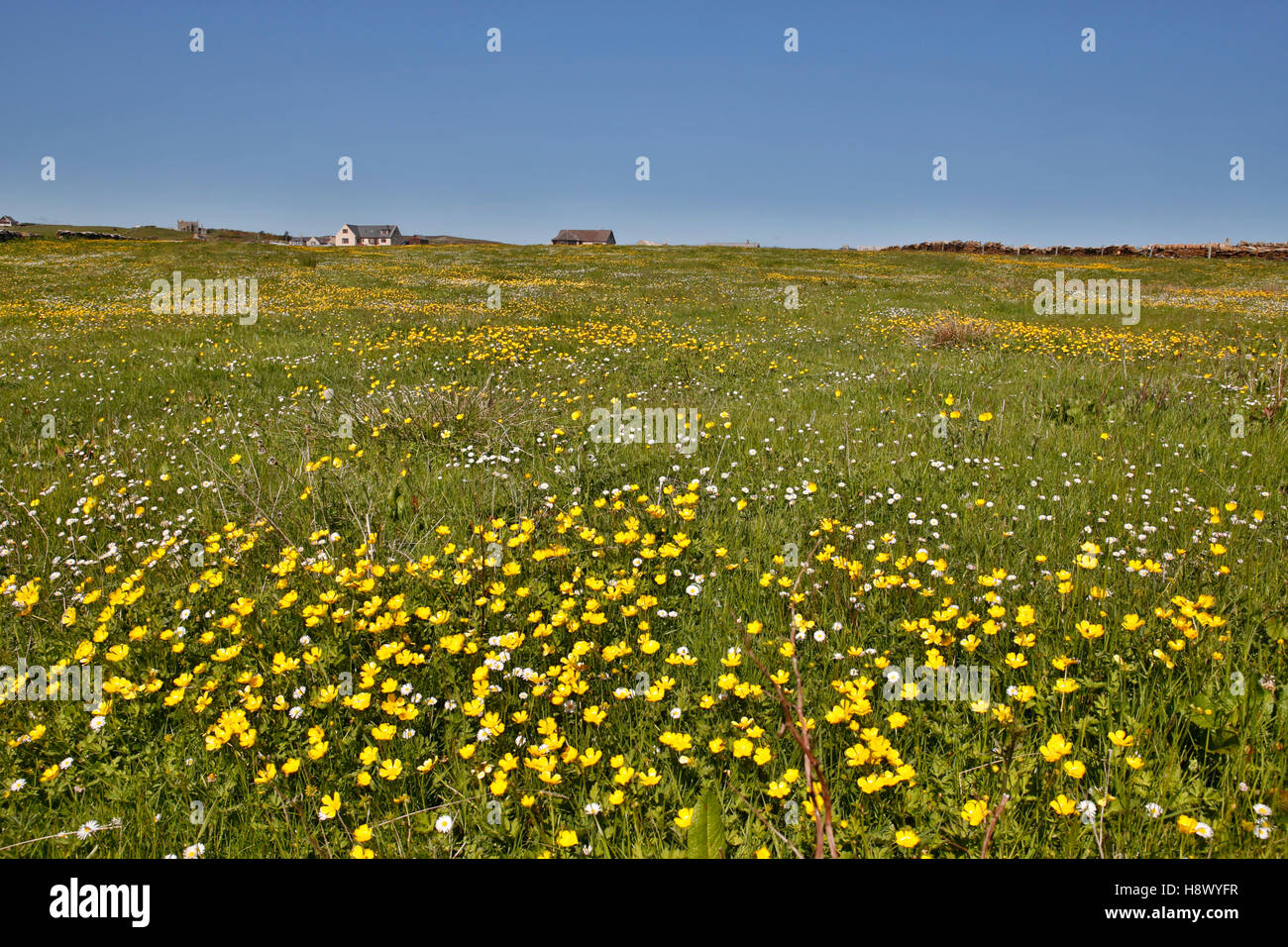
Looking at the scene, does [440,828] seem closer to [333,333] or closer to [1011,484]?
[1011,484]

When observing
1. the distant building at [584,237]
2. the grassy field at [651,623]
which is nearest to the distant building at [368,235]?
the distant building at [584,237]

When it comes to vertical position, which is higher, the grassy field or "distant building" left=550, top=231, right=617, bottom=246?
"distant building" left=550, top=231, right=617, bottom=246

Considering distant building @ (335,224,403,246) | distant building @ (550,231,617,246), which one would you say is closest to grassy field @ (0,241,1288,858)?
distant building @ (550,231,617,246)

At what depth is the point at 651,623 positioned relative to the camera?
10.9 ft

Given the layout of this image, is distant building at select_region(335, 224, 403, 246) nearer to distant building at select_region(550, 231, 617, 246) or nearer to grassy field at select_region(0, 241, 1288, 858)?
distant building at select_region(550, 231, 617, 246)

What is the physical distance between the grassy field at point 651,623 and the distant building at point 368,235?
146389 mm

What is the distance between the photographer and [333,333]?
40.7 feet

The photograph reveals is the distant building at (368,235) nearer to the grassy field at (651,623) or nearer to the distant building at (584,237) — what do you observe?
the distant building at (584,237)

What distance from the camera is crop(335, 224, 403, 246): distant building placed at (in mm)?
136500

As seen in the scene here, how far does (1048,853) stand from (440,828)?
196 cm

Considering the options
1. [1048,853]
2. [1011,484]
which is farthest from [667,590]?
[1011,484]

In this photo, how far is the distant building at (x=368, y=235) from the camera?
448 feet

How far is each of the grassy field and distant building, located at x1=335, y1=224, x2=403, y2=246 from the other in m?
146
